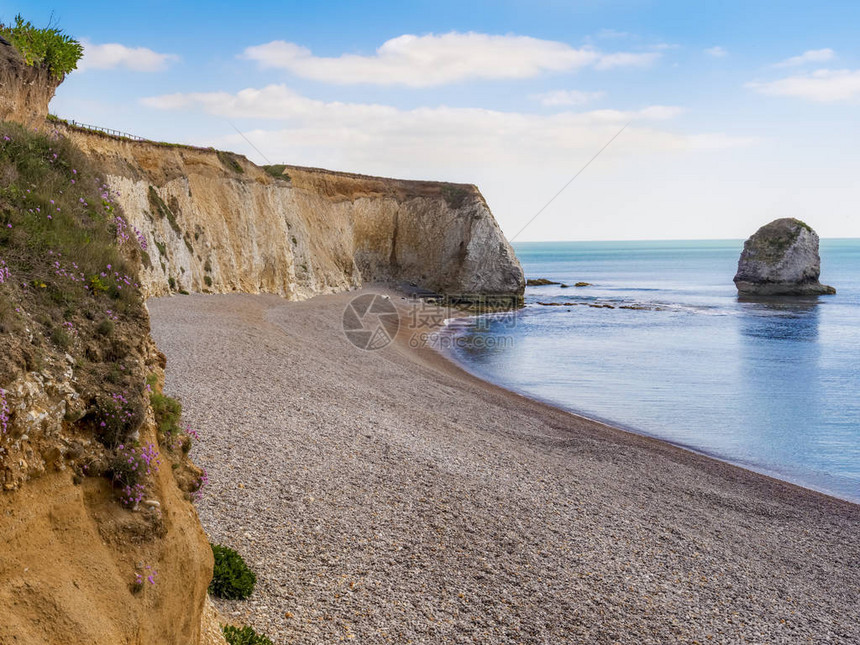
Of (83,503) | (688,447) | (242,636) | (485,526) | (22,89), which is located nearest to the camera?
(83,503)

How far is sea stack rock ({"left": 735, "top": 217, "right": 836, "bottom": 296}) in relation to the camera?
251ft

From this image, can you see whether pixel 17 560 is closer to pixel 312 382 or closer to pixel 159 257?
pixel 312 382

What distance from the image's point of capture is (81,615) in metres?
4.97

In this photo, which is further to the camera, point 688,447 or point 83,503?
point 688,447

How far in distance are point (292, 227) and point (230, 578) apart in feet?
157

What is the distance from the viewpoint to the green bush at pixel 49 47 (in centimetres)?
1609

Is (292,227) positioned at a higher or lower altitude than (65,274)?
higher

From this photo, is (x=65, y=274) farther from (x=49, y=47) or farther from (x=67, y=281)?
(x=49, y=47)

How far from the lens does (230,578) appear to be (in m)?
8.65

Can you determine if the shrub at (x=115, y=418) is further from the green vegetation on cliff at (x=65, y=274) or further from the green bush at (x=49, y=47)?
the green bush at (x=49, y=47)

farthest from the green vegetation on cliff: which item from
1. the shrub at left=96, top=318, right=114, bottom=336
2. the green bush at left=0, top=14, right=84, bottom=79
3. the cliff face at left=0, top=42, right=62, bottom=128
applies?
the green bush at left=0, top=14, right=84, bottom=79

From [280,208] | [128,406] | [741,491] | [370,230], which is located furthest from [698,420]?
[370,230]

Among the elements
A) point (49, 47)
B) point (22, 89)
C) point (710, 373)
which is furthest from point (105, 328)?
point (710, 373)

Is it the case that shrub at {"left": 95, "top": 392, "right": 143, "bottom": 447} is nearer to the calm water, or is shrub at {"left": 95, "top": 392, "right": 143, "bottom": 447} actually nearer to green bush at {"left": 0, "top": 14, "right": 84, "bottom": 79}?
green bush at {"left": 0, "top": 14, "right": 84, "bottom": 79}
